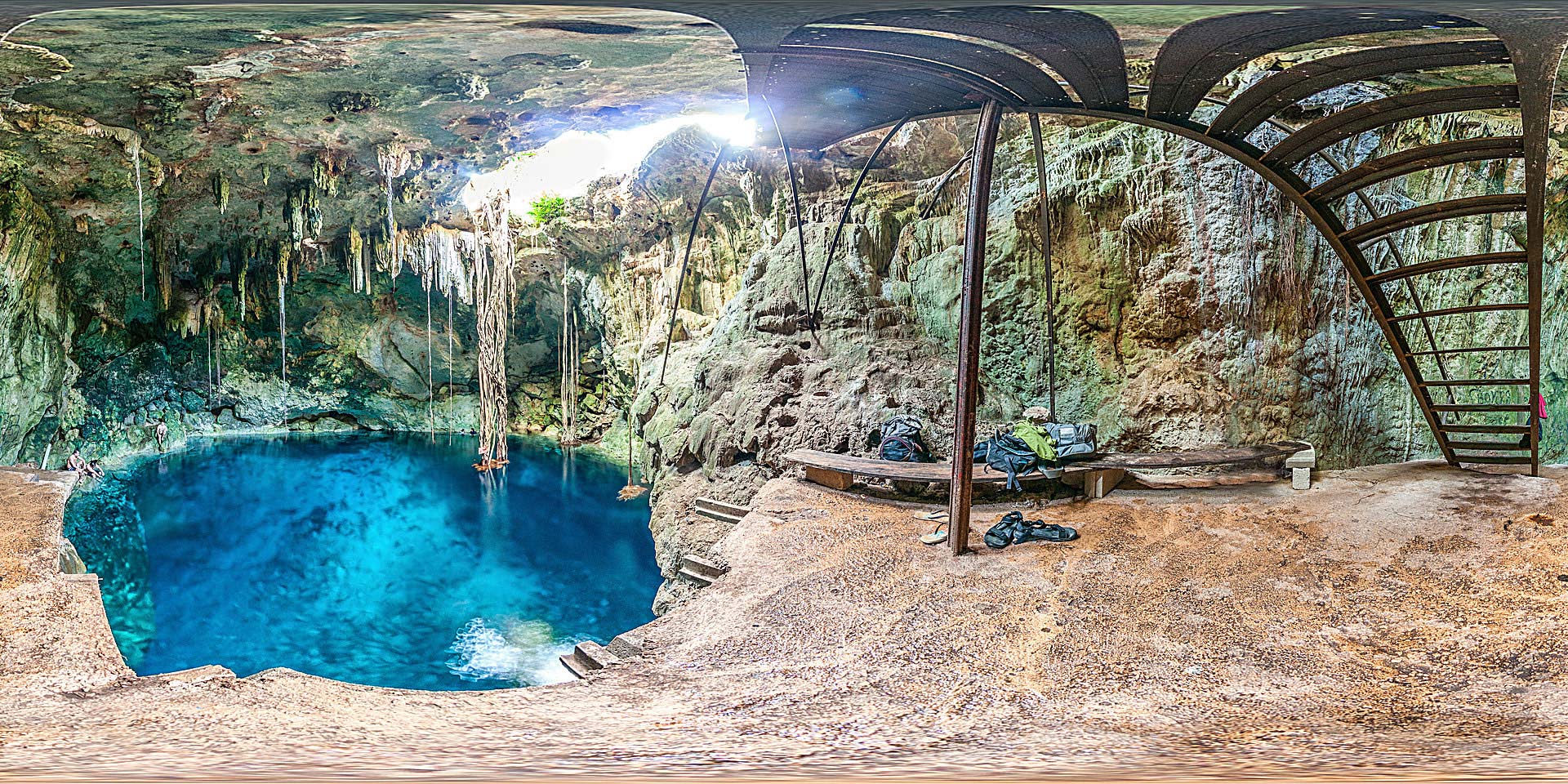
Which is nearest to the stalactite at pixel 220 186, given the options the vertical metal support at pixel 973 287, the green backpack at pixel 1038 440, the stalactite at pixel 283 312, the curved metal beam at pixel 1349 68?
the stalactite at pixel 283 312

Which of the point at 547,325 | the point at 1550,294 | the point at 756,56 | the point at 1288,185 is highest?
the point at 756,56

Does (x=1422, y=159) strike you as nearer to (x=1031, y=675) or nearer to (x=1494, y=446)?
(x=1494, y=446)

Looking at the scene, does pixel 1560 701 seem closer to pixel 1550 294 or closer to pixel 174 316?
pixel 1550 294

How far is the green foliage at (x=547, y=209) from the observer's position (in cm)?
936

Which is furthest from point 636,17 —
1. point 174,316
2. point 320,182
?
point 174,316

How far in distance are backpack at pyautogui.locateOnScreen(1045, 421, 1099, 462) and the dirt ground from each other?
12.3 inches

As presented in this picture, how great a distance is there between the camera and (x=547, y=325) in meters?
11.6

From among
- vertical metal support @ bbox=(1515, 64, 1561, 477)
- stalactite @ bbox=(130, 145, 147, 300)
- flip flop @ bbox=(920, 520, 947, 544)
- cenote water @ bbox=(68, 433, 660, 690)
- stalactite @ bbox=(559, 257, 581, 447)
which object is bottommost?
cenote water @ bbox=(68, 433, 660, 690)

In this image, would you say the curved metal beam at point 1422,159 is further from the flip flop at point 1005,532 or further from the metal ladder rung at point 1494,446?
the flip flop at point 1005,532

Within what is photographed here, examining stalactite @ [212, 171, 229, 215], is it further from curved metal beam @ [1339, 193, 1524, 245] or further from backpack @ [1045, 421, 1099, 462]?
curved metal beam @ [1339, 193, 1524, 245]

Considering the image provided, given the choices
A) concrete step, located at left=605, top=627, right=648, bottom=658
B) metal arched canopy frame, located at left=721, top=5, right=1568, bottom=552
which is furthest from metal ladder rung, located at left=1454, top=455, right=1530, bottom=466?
concrete step, located at left=605, top=627, right=648, bottom=658

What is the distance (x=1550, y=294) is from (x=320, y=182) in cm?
988

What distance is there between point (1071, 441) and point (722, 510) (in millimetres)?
2121

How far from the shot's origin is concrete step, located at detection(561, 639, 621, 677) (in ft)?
9.41
